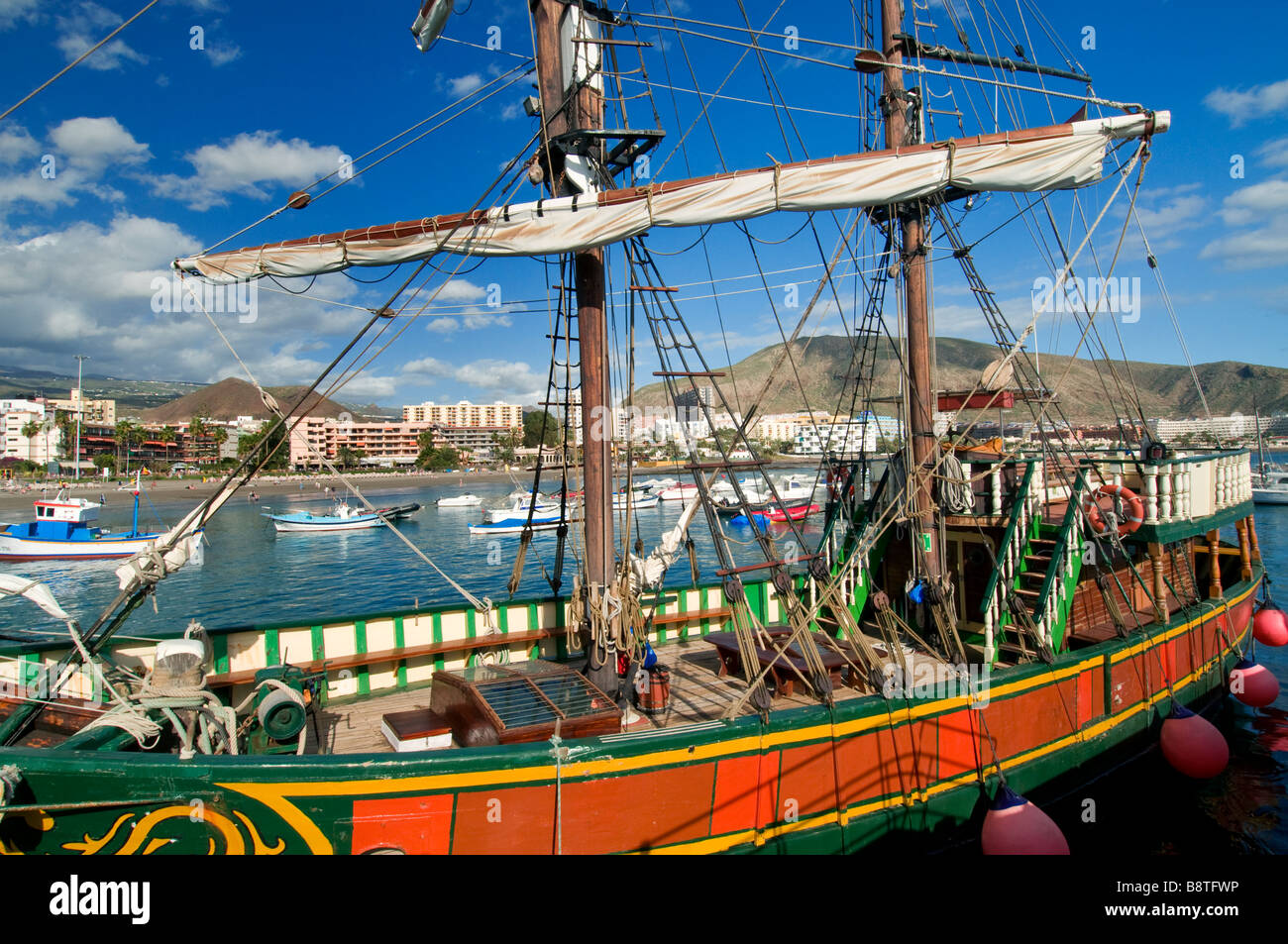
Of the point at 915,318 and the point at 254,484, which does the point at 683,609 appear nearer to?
the point at 915,318

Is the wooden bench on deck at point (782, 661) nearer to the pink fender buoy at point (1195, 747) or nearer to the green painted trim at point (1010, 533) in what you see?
the green painted trim at point (1010, 533)

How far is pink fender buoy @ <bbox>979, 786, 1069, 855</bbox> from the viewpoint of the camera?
7266 mm

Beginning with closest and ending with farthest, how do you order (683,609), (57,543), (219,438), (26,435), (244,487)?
1. (683,609)
2. (57,543)
3. (244,487)
4. (26,435)
5. (219,438)

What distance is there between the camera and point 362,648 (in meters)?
10.1

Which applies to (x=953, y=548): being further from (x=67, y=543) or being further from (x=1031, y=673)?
(x=67, y=543)

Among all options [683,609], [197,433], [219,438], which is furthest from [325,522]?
[197,433]

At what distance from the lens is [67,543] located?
1638 inches

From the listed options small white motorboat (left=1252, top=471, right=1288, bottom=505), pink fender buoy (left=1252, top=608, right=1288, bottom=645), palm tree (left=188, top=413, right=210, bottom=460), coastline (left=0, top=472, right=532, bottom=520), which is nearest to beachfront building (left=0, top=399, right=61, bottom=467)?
palm tree (left=188, top=413, right=210, bottom=460)

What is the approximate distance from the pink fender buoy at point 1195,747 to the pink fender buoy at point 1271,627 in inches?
260

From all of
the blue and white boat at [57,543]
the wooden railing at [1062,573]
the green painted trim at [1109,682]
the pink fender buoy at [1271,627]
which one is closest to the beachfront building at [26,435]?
the blue and white boat at [57,543]

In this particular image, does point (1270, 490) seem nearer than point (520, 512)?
No

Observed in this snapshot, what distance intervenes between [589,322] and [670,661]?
5364 millimetres

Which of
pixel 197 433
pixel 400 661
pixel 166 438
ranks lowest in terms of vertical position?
pixel 400 661

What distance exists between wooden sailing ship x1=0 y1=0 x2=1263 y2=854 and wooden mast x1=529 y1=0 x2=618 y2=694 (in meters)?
0.04
